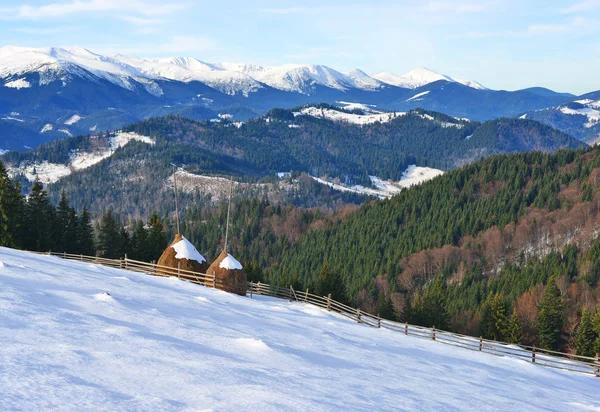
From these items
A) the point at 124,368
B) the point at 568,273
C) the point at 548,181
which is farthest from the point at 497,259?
the point at 124,368

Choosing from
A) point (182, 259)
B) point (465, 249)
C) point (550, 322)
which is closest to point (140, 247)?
point (182, 259)

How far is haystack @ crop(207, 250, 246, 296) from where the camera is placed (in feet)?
140

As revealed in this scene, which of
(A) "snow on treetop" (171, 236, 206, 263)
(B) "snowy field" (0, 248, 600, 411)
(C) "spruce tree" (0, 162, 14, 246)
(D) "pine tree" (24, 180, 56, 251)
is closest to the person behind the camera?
(B) "snowy field" (0, 248, 600, 411)

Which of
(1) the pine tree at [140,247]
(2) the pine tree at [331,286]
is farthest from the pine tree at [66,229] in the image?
(2) the pine tree at [331,286]

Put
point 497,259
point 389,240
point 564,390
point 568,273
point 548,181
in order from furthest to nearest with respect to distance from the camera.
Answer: point 548,181 < point 389,240 < point 497,259 < point 568,273 < point 564,390

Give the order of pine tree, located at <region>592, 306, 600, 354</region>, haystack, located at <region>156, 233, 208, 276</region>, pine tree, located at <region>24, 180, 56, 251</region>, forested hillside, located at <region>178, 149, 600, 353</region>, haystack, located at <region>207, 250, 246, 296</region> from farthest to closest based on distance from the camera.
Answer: forested hillside, located at <region>178, 149, 600, 353</region>, pine tree, located at <region>592, 306, 600, 354</region>, pine tree, located at <region>24, 180, 56, 251</region>, haystack, located at <region>156, 233, 208, 276</region>, haystack, located at <region>207, 250, 246, 296</region>

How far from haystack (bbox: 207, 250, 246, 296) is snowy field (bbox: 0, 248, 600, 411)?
16.2 feet

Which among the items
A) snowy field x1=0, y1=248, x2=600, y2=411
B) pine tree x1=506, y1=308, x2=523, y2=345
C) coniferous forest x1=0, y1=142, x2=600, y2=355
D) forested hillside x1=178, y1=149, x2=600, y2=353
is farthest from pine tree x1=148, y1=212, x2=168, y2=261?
pine tree x1=506, y1=308, x2=523, y2=345

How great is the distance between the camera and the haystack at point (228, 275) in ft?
140

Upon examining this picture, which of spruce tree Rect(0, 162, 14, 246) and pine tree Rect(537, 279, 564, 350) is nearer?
spruce tree Rect(0, 162, 14, 246)

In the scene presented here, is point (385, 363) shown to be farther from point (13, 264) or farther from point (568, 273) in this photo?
point (568, 273)

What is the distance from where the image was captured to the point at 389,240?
585ft

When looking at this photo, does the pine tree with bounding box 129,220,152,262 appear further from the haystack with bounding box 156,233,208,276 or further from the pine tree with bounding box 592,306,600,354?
the pine tree with bounding box 592,306,600,354

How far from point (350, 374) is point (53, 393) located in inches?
465
